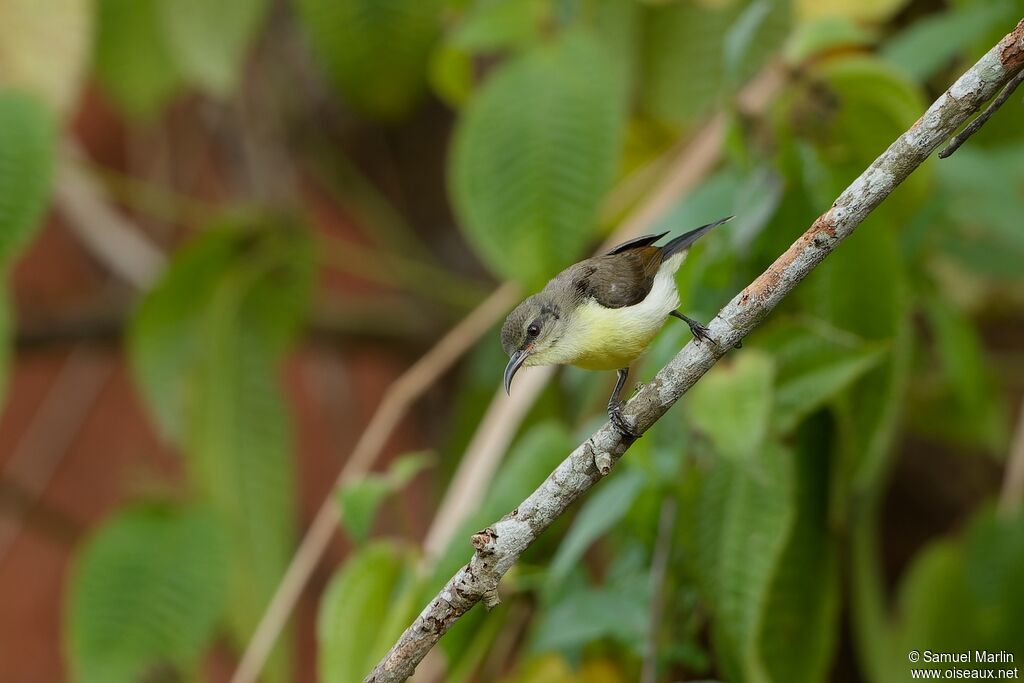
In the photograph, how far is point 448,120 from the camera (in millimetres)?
4758

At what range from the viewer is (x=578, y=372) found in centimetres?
283

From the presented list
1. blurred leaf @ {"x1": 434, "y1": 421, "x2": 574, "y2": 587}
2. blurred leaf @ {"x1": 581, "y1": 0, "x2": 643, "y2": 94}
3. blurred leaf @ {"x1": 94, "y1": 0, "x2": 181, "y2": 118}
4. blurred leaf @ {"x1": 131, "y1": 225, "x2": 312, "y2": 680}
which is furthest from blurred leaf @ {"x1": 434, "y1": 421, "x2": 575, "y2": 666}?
blurred leaf @ {"x1": 94, "y1": 0, "x2": 181, "y2": 118}

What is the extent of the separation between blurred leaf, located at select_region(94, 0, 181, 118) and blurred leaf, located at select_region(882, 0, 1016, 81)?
8.13ft

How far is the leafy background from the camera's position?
2.02 m

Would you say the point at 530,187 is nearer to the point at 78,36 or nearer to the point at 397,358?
the point at 78,36

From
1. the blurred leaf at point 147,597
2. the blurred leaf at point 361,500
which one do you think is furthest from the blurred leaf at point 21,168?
the blurred leaf at point 361,500

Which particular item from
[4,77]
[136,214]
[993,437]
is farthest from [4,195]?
[136,214]

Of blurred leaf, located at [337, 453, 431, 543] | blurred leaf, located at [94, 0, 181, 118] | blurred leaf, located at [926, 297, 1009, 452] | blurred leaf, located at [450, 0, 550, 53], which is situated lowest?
blurred leaf, located at [337, 453, 431, 543]

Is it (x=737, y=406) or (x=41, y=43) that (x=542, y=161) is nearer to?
(x=737, y=406)

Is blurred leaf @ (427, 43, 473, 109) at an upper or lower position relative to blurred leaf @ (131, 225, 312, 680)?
upper

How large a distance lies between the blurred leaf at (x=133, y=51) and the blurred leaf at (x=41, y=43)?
1133mm

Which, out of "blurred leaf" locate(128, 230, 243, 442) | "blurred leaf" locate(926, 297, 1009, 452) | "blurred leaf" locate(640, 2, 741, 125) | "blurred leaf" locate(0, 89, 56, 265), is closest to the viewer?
"blurred leaf" locate(0, 89, 56, 265)

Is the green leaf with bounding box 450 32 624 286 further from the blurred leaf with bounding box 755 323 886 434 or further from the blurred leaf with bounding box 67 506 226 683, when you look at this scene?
the blurred leaf with bounding box 67 506 226 683

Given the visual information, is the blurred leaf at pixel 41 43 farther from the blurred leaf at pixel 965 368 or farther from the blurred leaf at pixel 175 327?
the blurred leaf at pixel 965 368
